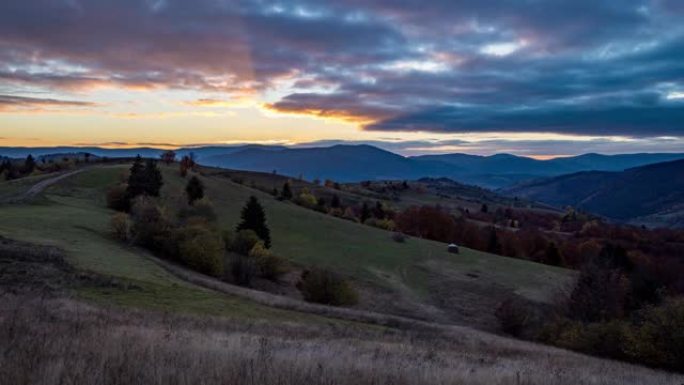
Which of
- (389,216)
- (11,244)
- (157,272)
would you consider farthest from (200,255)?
(389,216)

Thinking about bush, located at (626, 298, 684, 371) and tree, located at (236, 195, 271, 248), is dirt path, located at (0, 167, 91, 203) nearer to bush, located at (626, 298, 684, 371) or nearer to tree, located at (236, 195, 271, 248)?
tree, located at (236, 195, 271, 248)

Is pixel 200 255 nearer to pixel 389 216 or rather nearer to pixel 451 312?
pixel 451 312

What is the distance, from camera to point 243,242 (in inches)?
2512

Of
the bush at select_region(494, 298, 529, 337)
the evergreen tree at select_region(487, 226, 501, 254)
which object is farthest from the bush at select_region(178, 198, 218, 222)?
the evergreen tree at select_region(487, 226, 501, 254)

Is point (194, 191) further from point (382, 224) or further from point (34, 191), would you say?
point (382, 224)

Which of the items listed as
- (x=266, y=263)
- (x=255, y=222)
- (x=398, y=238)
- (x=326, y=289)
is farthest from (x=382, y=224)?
(x=326, y=289)

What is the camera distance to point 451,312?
59094 millimetres

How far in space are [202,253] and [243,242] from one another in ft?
43.6

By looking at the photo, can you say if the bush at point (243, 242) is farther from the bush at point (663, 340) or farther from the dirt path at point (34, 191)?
the bush at point (663, 340)

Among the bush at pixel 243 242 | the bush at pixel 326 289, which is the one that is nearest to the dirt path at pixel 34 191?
the bush at pixel 243 242

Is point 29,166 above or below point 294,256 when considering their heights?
above

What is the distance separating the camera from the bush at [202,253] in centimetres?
5059

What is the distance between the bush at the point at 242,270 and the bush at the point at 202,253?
5.78 feet

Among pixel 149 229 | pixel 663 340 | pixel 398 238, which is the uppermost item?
pixel 149 229
